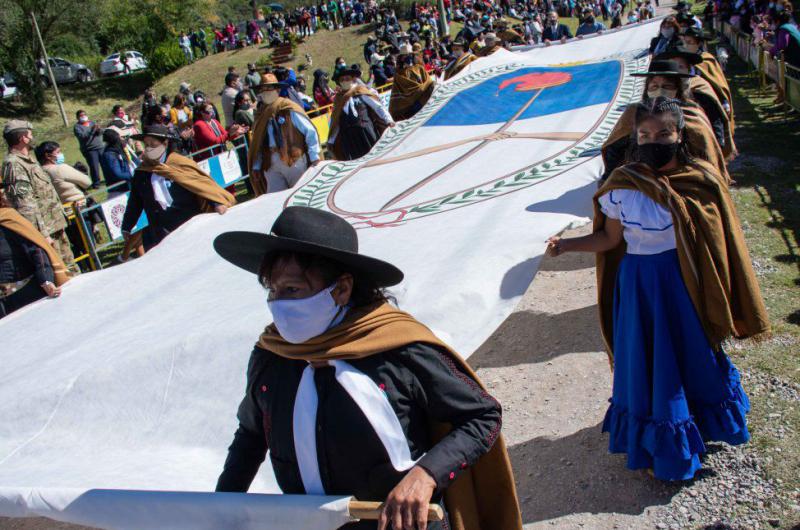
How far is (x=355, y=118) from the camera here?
924 cm

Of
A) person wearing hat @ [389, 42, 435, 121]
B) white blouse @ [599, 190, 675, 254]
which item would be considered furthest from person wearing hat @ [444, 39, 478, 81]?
white blouse @ [599, 190, 675, 254]

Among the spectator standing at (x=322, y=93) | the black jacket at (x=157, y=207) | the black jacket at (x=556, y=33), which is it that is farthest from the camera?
the black jacket at (x=556, y=33)

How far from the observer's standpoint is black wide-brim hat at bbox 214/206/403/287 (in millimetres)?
2100

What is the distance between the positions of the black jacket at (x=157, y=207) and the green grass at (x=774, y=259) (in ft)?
14.0

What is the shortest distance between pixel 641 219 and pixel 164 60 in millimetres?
38887

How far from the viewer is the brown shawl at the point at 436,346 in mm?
2135

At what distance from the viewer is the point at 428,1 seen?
4300cm

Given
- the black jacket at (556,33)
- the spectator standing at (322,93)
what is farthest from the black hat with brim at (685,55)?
the black jacket at (556,33)

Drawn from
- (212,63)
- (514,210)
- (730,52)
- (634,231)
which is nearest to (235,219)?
(514,210)

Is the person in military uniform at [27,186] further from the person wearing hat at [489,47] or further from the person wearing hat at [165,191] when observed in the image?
the person wearing hat at [489,47]

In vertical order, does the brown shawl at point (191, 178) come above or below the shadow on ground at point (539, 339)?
above

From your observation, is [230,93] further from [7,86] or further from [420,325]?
[7,86]

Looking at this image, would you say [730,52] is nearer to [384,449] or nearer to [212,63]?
[384,449]

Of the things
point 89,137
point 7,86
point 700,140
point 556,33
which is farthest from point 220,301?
point 7,86
